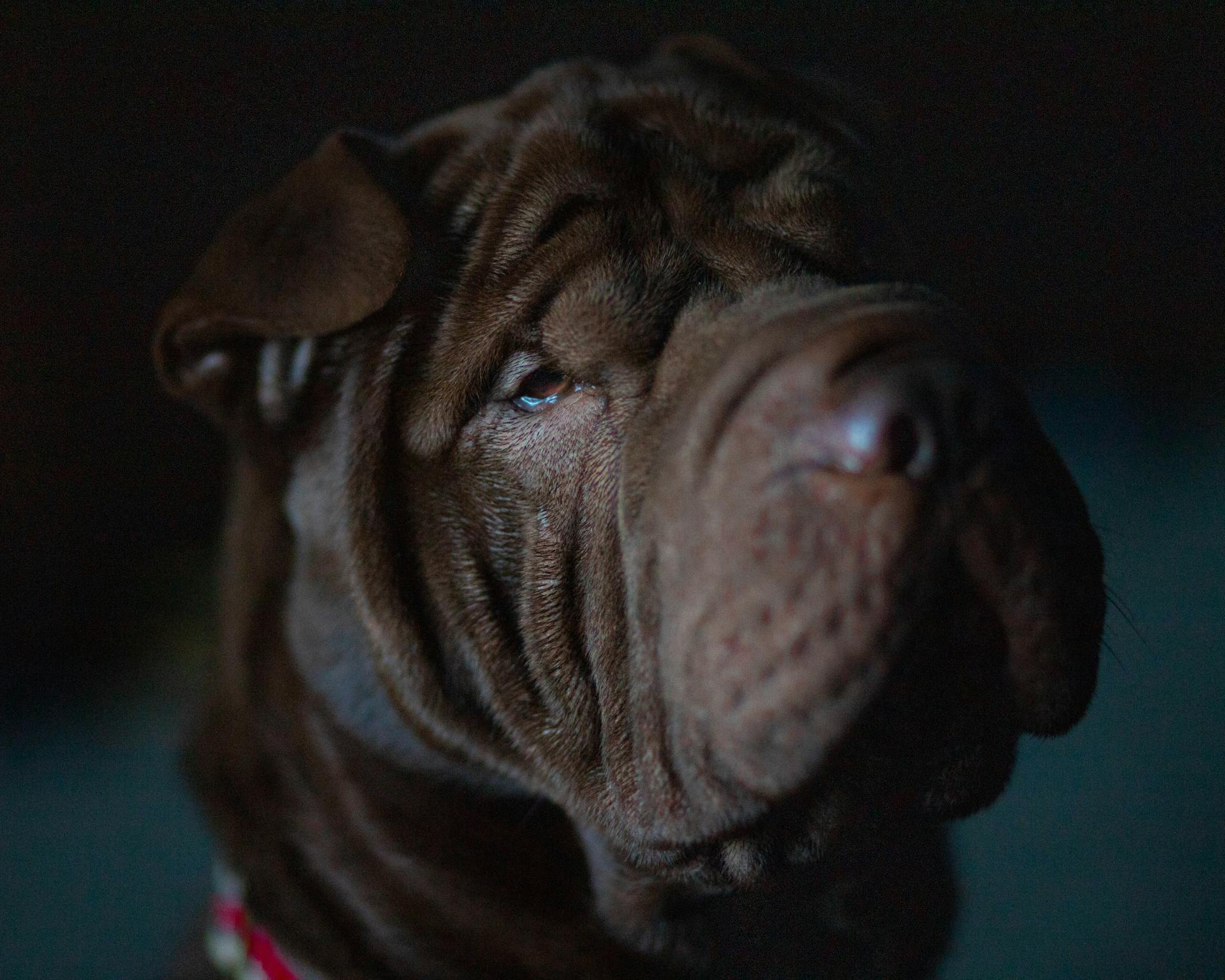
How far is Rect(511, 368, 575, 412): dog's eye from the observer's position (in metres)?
0.93

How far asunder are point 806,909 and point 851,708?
12.3 inches

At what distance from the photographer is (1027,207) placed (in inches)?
42.7

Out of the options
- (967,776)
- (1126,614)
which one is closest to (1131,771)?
(1126,614)

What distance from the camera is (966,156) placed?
3.57 feet

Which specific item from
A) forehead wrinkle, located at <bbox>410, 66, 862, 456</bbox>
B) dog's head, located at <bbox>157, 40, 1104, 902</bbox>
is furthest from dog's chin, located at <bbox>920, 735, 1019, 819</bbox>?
forehead wrinkle, located at <bbox>410, 66, 862, 456</bbox>

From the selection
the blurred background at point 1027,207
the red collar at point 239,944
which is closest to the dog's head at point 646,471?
the blurred background at point 1027,207

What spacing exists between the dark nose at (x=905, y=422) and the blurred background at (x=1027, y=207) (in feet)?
1.16

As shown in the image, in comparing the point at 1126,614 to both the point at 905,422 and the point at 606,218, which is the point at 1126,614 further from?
the point at 606,218

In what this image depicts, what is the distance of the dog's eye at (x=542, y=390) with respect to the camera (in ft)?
3.05

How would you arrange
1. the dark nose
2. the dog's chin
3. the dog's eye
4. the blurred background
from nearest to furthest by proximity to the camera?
the dark nose → the dog's chin → the dog's eye → the blurred background

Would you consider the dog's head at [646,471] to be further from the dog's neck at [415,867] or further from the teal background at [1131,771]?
the teal background at [1131,771]

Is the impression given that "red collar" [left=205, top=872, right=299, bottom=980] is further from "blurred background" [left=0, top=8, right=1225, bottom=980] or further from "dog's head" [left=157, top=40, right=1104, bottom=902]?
"blurred background" [left=0, top=8, right=1225, bottom=980]

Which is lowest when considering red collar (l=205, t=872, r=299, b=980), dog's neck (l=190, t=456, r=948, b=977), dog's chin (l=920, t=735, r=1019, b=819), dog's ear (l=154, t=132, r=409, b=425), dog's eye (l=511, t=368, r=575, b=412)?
red collar (l=205, t=872, r=299, b=980)

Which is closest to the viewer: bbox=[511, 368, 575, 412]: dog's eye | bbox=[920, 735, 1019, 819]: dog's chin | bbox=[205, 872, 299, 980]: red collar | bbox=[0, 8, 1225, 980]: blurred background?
bbox=[920, 735, 1019, 819]: dog's chin
